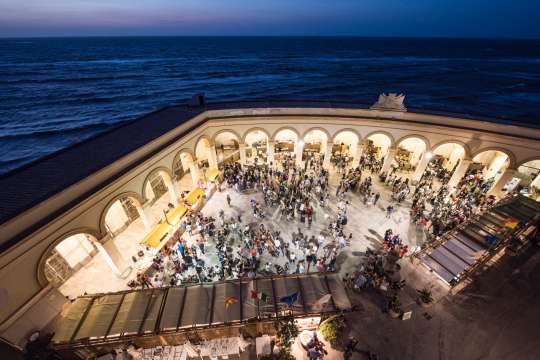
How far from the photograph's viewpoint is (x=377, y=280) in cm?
1141

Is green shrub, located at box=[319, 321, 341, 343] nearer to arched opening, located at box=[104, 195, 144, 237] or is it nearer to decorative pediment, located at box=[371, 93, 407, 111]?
arched opening, located at box=[104, 195, 144, 237]

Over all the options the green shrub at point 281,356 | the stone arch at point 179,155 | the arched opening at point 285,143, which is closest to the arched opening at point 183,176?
the stone arch at point 179,155

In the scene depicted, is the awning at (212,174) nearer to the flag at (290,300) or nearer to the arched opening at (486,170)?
the flag at (290,300)

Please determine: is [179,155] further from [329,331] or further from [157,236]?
[329,331]

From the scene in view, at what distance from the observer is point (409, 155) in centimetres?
2348

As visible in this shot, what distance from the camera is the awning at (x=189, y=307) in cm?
→ 882

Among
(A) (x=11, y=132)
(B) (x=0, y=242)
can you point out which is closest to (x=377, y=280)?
(B) (x=0, y=242)

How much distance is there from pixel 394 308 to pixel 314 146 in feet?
61.2

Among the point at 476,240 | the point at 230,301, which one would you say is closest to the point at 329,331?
the point at 230,301

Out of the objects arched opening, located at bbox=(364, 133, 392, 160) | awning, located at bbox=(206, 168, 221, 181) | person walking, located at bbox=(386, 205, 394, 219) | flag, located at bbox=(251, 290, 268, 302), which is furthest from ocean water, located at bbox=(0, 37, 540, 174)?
flag, located at bbox=(251, 290, 268, 302)

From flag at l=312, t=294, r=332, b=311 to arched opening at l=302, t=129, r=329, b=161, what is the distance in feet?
52.6

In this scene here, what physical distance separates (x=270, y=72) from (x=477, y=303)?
227 ft

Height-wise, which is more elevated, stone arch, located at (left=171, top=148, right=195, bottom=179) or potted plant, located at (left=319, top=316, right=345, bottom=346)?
stone arch, located at (left=171, top=148, right=195, bottom=179)

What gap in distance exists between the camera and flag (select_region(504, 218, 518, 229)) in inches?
487
